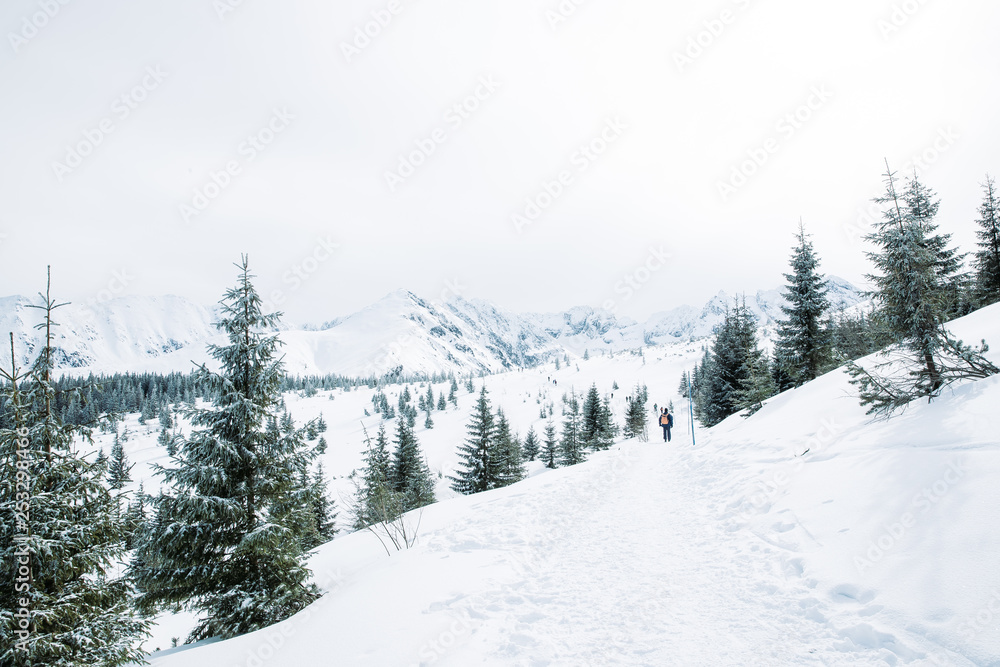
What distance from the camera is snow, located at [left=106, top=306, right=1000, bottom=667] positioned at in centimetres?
375

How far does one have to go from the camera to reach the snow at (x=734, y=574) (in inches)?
148

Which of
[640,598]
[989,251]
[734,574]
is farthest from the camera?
[989,251]

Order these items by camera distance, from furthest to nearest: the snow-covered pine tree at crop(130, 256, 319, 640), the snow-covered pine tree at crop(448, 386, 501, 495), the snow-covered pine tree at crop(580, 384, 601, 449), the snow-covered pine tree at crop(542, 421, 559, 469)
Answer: the snow-covered pine tree at crop(580, 384, 601, 449) → the snow-covered pine tree at crop(542, 421, 559, 469) → the snow-covered pine tree at crop(448, 386, 501, 495) → the snow-covered pine tree at crop(130, 256, 319, 640)

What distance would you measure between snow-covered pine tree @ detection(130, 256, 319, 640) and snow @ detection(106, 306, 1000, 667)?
1294mm

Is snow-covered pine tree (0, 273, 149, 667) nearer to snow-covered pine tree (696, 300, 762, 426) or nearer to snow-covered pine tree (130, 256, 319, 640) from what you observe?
snow-covered pine tree (130, 256, 319, 640)

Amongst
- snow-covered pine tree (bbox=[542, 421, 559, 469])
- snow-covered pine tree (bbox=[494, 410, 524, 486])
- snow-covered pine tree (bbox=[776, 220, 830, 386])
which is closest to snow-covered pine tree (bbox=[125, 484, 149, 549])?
snow-covered pine tree (bbox=[494, 410, 524, 486])

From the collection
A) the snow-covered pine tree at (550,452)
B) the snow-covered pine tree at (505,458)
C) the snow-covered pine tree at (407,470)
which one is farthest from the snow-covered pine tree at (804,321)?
the snow-covered pine tree at (407,470)

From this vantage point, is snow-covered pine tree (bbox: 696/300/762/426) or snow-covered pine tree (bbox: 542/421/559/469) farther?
snow-covered pine tree (bbox: 542/421/559/469)

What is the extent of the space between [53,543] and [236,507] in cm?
272

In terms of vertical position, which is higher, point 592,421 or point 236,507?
point 236,507

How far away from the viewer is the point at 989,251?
21.4 metres

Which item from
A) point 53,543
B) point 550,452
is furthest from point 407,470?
point 53,543

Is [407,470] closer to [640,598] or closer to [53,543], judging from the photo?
[53,543]

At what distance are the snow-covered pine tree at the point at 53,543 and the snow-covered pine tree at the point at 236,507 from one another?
1534mm
